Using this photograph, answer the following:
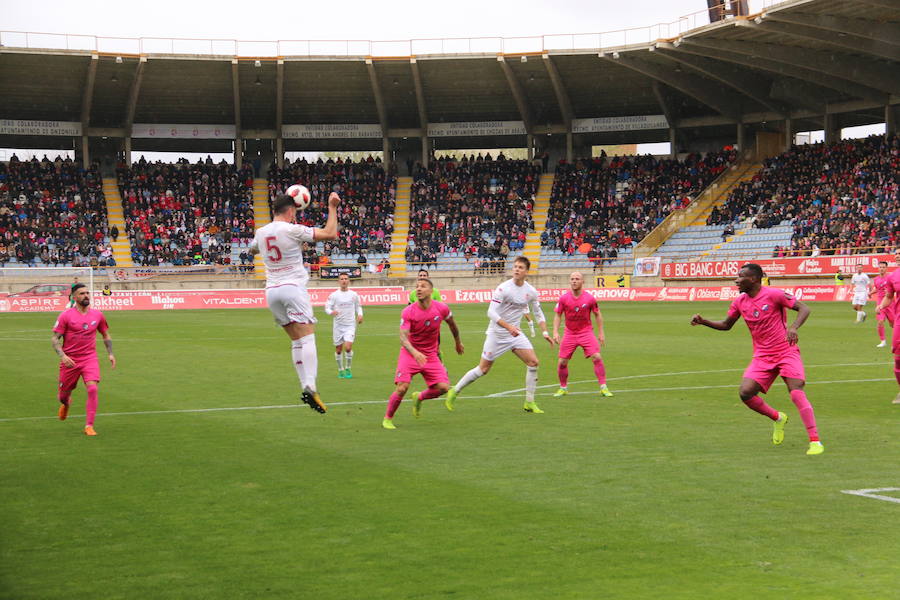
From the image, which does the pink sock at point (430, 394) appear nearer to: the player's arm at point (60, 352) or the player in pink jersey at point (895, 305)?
the player's arm at point (60, 352)

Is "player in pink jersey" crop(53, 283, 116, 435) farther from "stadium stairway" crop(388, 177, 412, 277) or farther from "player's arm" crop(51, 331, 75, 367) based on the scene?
"stadium stairway" crop(388, 177, 412, 277)

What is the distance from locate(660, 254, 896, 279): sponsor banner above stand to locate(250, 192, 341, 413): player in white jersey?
3538 cm

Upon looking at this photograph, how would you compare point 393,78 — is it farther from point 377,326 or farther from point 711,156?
point 377,326

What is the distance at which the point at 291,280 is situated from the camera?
31.6ft

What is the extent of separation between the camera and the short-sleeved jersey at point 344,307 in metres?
20.1

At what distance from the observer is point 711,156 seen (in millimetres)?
63719

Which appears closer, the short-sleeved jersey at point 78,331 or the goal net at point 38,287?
the short-sleeved jersey at point 78,331

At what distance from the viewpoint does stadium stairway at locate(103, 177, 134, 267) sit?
5983 cm

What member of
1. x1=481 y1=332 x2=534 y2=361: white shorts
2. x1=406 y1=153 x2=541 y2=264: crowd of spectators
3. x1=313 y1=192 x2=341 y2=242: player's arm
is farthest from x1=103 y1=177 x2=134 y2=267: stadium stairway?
x1=313 y1=192 x2=341 y2=242: player's arm

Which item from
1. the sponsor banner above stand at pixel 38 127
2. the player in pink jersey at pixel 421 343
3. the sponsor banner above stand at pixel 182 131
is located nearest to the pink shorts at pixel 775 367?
the player in pink jersey at pixel 421 343

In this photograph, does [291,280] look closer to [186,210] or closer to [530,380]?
[530,380]

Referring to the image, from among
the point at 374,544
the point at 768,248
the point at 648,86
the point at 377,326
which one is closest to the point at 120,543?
the point at 374,544

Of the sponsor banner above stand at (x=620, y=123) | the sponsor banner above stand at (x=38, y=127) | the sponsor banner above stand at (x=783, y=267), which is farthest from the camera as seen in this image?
the sponsor banner above stand at (x=620, y=123)

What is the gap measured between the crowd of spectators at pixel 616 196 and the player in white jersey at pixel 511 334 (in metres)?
42.6
